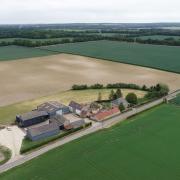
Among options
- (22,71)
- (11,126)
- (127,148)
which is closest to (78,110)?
(11,126)

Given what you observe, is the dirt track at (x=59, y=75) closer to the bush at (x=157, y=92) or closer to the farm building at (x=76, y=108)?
the bush at (x=157, y=92)

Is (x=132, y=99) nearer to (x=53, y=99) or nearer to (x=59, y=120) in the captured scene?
(x=59, y=120)

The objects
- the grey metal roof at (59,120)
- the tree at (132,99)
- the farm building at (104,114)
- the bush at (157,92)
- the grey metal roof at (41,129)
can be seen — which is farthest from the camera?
the bush at (157,92)

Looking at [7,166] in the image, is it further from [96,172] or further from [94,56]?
[94,56]

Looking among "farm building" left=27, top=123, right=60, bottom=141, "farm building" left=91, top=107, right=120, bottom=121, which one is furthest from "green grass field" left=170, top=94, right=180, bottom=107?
"farm building" left=27, top=123, right=60, bottom=141

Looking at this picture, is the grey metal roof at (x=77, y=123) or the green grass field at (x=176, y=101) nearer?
the grey metal roof at (x=77, y=123)

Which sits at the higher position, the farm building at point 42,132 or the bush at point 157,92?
the bush at point 157,92

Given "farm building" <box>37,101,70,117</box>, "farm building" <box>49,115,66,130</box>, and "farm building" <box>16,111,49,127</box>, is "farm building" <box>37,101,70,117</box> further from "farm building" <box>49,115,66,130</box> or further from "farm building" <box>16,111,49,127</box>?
"farm building" <box>49,115,66,130</box>

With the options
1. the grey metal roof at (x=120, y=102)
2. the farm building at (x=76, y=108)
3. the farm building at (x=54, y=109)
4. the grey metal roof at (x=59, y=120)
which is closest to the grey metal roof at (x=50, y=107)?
the farm building at (x=54, y=109)
